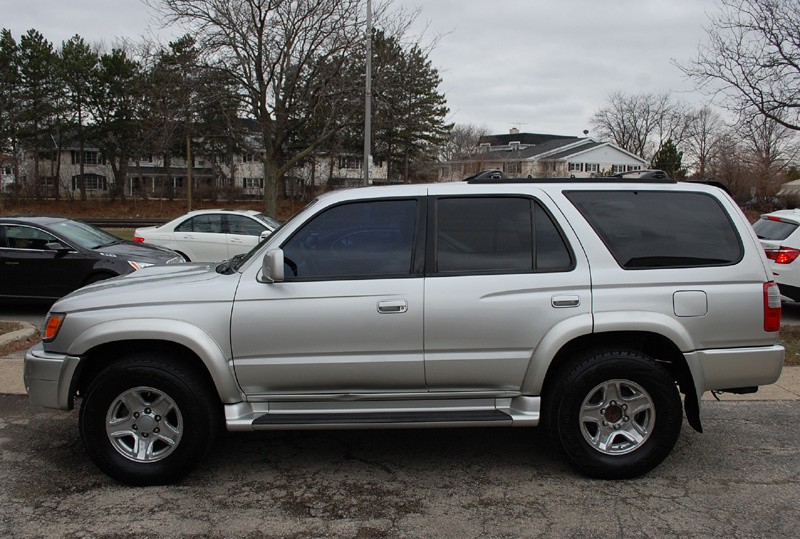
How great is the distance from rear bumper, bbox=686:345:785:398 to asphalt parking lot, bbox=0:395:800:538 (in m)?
0.65

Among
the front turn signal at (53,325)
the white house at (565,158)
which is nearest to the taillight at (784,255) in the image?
the front turn signal at (53,325)

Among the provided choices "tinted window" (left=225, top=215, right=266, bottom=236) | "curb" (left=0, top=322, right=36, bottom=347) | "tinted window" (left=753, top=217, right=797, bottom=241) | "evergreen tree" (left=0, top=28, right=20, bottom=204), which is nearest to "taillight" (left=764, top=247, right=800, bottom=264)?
"tinted window" (left=753, top=217, right=797, bottom=241)

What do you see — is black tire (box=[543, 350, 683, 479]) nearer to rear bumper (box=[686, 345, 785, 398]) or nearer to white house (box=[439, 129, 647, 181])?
rear bumper (box=[686, 345, 785, 398])

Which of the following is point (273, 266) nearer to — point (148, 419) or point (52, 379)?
point (148, 419)

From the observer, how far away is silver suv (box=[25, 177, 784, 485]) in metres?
3.98

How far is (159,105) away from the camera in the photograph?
2650cm

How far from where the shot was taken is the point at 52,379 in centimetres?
409

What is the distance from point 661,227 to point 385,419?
2.16 meters

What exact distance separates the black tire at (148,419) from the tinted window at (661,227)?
2704 mm

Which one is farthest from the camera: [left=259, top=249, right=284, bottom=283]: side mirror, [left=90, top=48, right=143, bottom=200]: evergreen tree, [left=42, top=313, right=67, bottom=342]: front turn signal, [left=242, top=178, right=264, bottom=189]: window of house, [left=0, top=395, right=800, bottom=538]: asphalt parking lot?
[left=242, top=178, right=264, bottom=189]: window of house

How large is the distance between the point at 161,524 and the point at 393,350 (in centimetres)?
161

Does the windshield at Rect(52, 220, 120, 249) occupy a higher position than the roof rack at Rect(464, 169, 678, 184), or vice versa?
the roof rack at Rect(464, 169, 678, 184)

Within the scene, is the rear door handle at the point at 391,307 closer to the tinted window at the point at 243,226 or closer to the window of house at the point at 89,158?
the tinted window at the point at 243,226

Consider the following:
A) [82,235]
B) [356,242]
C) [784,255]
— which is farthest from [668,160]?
[356,242]
